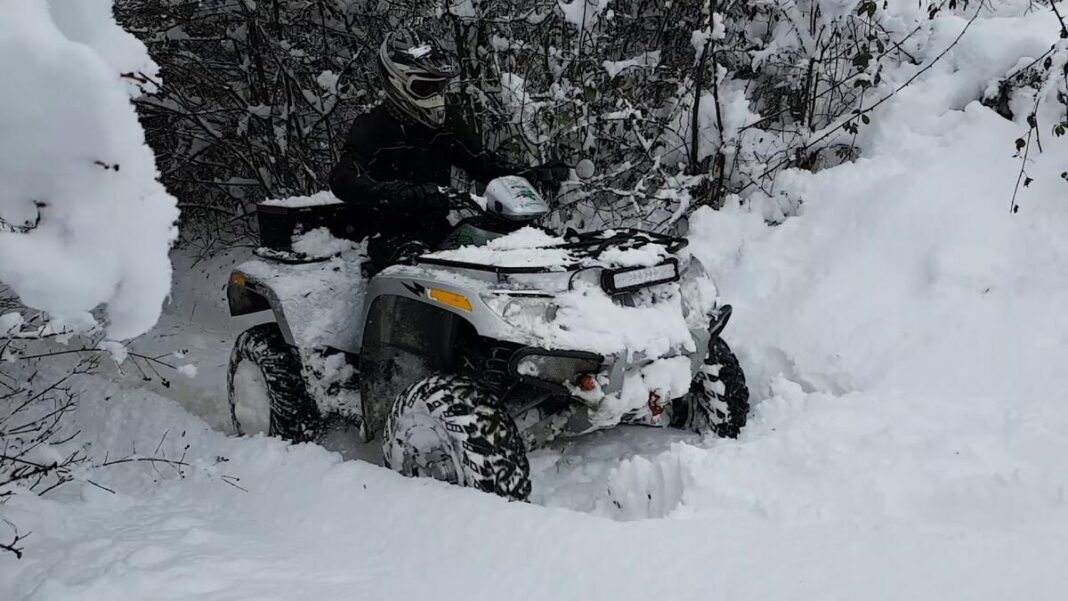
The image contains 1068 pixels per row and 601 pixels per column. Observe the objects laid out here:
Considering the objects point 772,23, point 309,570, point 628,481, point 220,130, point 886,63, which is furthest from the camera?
point 220,130

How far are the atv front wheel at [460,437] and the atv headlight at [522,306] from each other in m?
0.38

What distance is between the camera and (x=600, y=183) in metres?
6.49

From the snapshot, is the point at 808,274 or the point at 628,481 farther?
the point at 808,274

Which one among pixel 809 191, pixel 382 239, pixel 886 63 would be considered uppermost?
pixel 886 63

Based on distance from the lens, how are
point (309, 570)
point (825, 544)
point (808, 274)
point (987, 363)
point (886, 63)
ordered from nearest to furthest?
point (825, 544) < point (309, 570) < point (987, 363) < point (808, 274) < point (886, 63)

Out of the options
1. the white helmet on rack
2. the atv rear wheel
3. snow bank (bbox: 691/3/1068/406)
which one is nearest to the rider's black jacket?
the white helmet on rack

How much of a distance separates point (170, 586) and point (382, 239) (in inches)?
87.6

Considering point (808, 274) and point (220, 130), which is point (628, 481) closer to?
point (808, 274)

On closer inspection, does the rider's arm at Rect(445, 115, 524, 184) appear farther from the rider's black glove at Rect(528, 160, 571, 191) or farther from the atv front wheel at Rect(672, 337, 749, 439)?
the atv front wheel at Rect(672, 337, 749, 439)

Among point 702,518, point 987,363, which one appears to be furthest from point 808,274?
point 702,518

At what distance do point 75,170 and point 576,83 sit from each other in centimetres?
525

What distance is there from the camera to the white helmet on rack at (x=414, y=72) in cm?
394

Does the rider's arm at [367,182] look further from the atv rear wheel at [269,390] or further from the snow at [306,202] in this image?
the atv rear wheel at [269,390]

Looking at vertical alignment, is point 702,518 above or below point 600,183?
below
